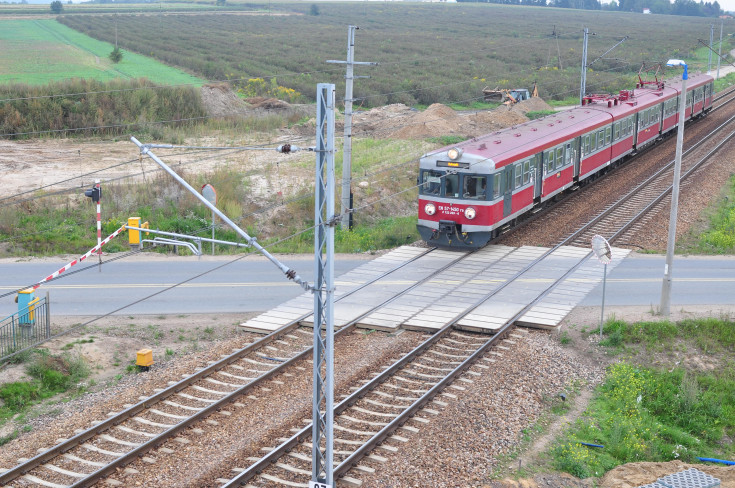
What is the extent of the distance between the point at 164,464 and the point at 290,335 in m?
6.36

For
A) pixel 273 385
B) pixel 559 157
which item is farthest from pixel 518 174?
pixel 273 385

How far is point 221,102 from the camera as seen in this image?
159 feet

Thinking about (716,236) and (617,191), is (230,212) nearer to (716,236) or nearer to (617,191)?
(617,191)

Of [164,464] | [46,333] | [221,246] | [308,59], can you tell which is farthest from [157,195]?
[308,59]

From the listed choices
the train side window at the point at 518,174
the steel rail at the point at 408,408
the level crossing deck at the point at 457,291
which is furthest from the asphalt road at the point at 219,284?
the train side window at the point at 518,174

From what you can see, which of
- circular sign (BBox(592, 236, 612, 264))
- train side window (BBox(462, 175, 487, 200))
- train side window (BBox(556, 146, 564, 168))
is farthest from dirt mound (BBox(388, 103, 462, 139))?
circular sign (BBox(592, 236, 612, 264))

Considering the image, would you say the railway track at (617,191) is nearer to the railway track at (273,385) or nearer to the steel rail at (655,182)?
the steel rail at (655,182)

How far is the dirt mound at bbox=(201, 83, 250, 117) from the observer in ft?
155

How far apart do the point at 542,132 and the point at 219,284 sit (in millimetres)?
13293

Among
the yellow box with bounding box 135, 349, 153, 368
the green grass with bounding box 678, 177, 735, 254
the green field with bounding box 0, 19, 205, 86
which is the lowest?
the yellow box with bounding box 135, 349, 153, 368

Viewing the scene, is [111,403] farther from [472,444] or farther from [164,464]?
[472,444]

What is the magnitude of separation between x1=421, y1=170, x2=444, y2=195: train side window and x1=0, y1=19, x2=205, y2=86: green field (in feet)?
119

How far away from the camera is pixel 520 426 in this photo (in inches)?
595

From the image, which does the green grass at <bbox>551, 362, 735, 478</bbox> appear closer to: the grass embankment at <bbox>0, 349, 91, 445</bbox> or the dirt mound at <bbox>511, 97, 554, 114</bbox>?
the grass embankment at <bbox>0, 349, 91, 445</bbox>
